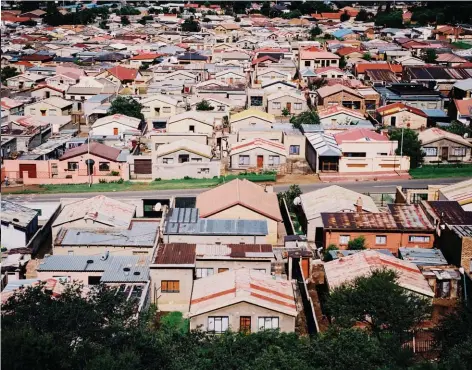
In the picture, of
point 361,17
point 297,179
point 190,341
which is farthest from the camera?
point 361,17

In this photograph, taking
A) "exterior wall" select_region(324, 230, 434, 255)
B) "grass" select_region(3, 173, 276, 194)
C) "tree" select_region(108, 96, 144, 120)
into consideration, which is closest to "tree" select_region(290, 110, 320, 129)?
"grass" select_region(3, 173, 276, 194)

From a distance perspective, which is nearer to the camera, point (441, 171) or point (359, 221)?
point (359, 221)

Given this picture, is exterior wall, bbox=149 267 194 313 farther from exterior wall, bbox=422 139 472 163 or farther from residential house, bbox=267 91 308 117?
residential house, bbox=267 91 308 117

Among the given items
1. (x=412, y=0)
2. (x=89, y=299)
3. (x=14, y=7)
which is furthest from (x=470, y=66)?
(x=14, y=7)

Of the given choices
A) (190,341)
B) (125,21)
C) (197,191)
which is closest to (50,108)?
(197,191)

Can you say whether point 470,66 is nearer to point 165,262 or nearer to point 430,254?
point 430,254

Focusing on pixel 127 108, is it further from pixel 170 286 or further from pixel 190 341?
pixel 190 341
